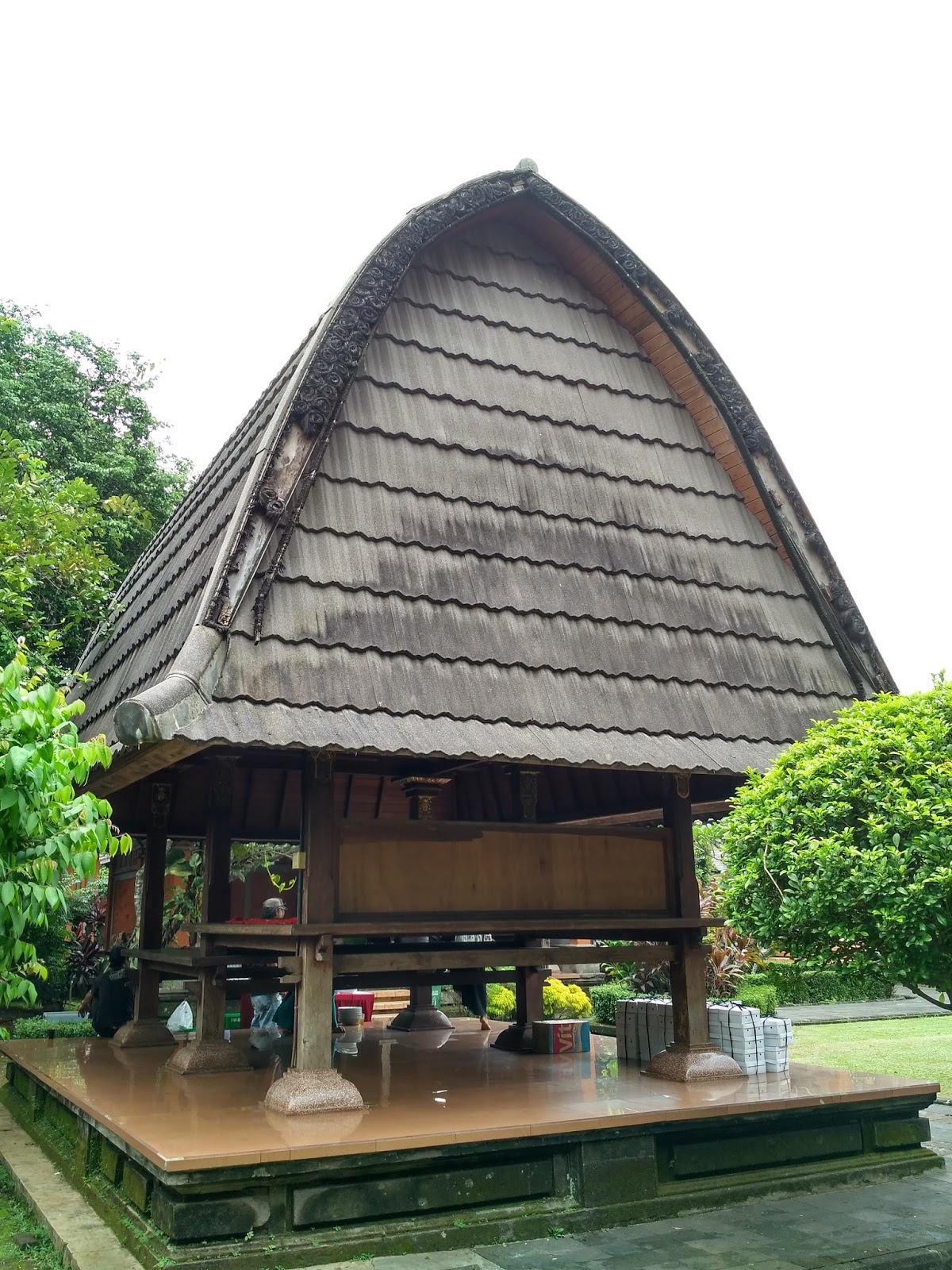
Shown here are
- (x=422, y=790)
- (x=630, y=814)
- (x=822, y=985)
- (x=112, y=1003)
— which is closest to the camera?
(x=422, y=790)

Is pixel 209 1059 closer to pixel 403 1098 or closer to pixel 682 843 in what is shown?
pixel 403 1098

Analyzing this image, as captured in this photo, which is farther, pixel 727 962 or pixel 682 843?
pixel 727 962

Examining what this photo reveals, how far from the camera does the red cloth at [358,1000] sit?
14055mm

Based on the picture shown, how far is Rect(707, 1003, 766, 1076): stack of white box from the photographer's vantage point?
844cm

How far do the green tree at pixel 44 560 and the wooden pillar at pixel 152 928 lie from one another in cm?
186

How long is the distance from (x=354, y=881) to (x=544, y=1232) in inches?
96.1

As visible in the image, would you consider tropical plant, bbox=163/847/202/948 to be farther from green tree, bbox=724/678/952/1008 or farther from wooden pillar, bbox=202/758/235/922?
green tree, bbox=724/678/952/1008

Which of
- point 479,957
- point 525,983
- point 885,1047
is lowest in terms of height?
point 885,1047

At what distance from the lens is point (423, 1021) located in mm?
12234

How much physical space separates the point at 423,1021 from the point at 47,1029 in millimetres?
4924

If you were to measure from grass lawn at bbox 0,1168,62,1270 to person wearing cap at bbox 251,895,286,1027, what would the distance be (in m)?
4.03

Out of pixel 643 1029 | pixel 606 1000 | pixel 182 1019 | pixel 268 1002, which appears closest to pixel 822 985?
pixel 606 1000

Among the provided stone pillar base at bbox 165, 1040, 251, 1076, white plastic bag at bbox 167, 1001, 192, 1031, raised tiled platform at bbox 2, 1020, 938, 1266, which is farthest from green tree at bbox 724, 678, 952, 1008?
white plastic bag at bbox 167, 1001, 192, 1031

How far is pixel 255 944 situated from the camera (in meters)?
7.55
